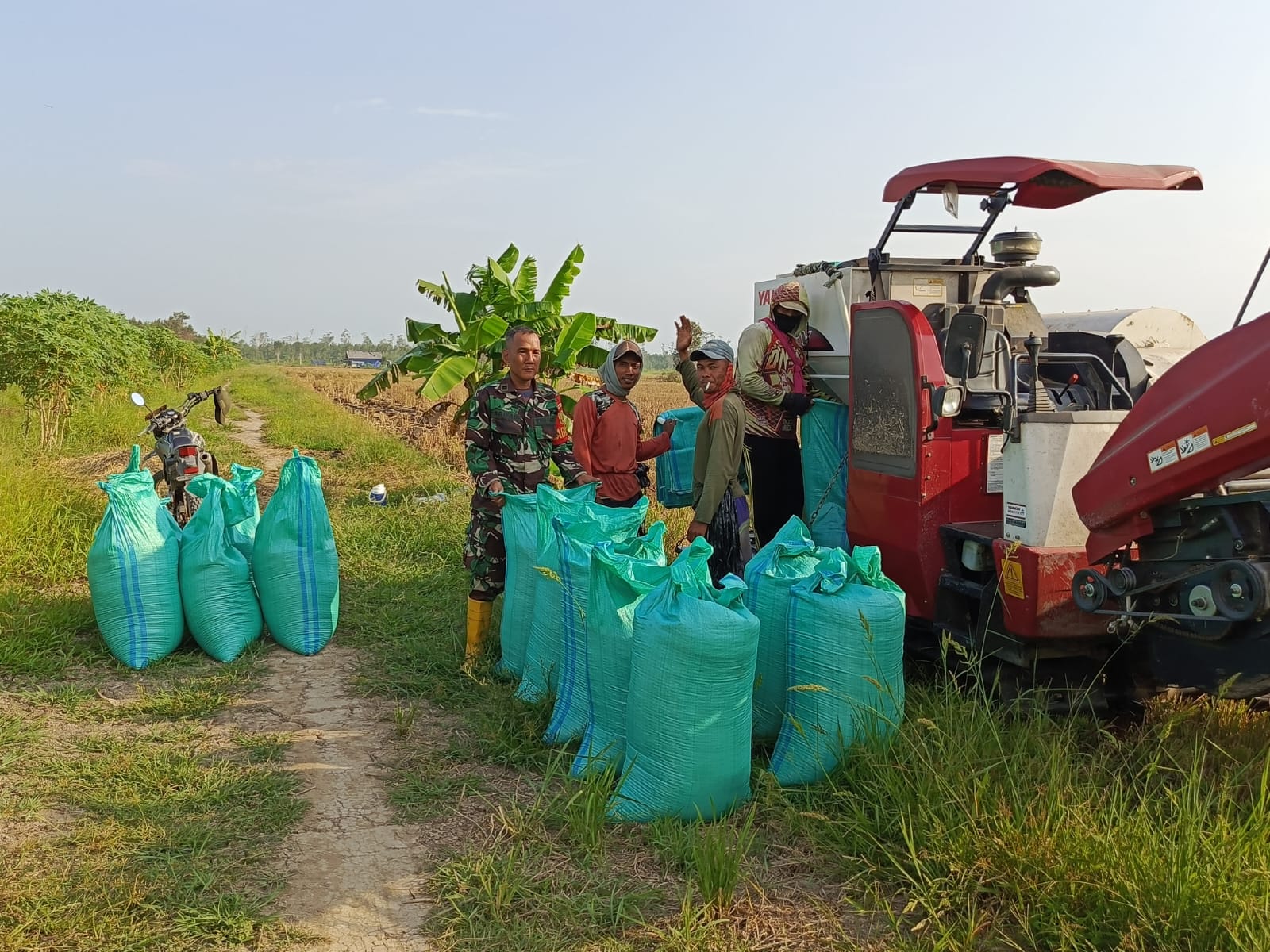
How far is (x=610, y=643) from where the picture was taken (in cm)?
347

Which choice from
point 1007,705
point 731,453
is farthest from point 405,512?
point 1007,705

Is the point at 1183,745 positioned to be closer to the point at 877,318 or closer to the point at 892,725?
the point at 892,725

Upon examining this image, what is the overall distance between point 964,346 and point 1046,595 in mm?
997

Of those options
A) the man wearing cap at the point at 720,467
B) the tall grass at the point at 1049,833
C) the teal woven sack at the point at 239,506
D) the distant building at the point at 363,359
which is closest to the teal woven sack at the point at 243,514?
the teal woven sack at the point at 239,506

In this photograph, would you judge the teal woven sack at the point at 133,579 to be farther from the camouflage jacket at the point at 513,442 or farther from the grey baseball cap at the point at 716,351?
the grey baseball cap at the point at 716,351

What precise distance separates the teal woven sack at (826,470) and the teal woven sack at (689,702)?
1.80 metres

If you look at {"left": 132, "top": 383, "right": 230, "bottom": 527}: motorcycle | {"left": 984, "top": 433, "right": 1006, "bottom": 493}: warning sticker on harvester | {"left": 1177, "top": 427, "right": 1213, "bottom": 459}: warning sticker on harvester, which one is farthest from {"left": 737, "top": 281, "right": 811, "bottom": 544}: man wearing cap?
{"left": 132, "top": 383, "right": 230, "bottom": 527}: motorcycle

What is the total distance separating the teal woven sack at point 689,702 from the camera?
3.06 meters

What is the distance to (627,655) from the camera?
3439 millimetres

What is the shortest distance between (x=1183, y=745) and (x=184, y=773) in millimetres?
3757

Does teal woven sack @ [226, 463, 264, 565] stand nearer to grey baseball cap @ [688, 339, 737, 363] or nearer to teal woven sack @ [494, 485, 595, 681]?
teal woven sack @ [494, 485, 595, 681]

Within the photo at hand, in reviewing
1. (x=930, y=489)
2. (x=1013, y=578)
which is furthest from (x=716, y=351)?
(x=1013, y=578)

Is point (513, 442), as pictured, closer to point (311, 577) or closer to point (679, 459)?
point (679, 459)

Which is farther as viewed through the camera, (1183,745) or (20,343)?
(20,343)
